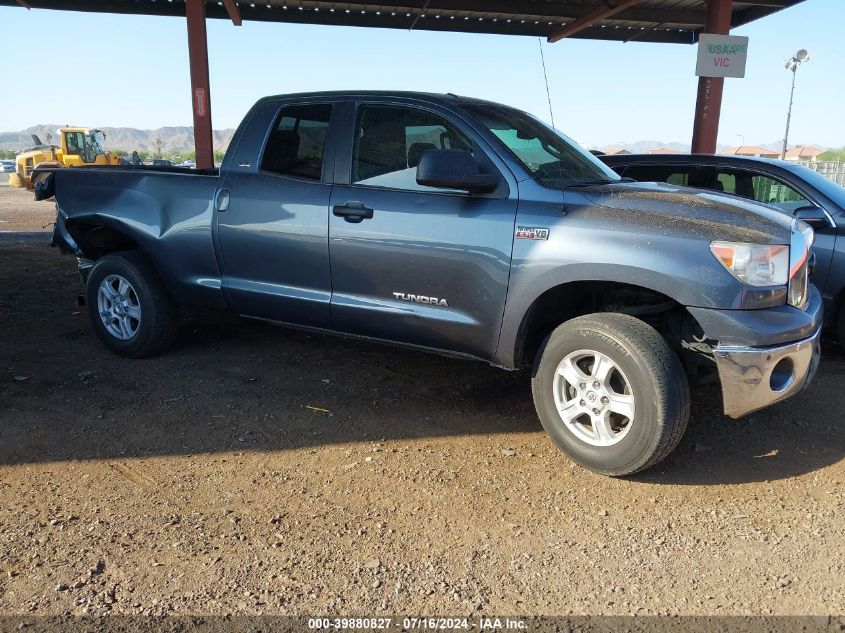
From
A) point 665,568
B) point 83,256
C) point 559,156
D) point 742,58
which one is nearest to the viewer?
point 665,568

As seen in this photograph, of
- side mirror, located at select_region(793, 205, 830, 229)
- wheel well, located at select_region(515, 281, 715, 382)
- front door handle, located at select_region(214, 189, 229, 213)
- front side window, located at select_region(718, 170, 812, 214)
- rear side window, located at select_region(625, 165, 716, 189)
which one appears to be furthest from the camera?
rear side window, located at select_region(625, 165, 716, 189)

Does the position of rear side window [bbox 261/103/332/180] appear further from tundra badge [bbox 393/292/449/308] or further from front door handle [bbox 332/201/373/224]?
tundra badge [bbox 393/292/449/308]

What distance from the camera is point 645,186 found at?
3.99 m

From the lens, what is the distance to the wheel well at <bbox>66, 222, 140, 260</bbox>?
5.25m

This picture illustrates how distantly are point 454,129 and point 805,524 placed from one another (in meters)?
2.66

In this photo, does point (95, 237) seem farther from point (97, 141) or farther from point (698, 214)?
point (97, 141)

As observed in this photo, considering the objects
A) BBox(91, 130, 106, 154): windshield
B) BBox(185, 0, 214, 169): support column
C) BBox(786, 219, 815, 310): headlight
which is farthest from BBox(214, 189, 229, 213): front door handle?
BBox(91, 130, 106, 154): windshield

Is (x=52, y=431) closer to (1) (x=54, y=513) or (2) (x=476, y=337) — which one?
(1) (x=54, y=513)

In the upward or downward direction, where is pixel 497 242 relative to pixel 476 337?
upward

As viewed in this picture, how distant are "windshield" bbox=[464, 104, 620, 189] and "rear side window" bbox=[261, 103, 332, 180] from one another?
98cm

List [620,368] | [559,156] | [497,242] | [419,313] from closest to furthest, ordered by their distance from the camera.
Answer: [620,368] → [497,242] → [419,313] → [559,156]

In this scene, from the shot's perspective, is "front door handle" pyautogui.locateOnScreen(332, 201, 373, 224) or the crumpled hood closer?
the crumpled hood

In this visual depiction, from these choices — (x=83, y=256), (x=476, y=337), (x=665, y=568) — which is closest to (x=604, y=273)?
(x=476, y=337)

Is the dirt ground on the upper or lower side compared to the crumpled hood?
lower
